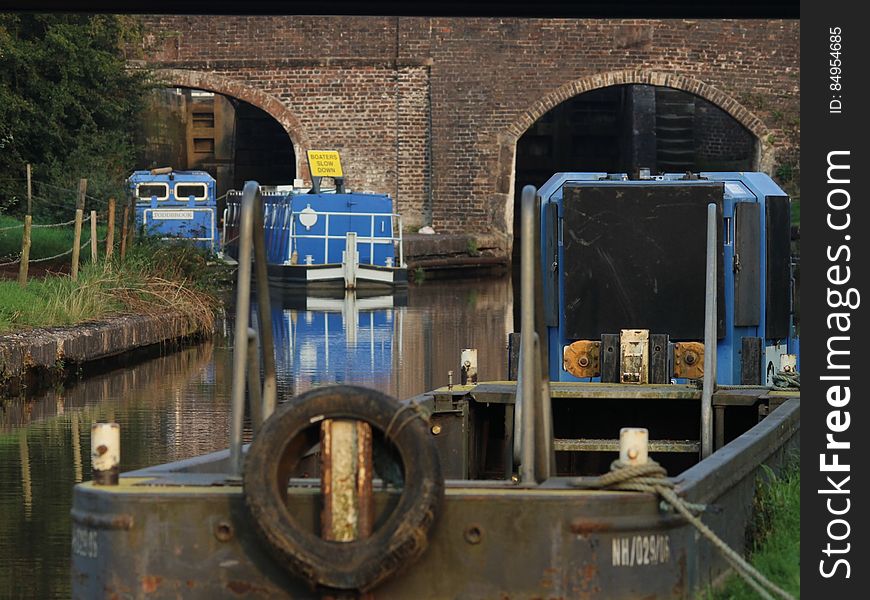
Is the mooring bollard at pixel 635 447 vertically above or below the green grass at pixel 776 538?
above

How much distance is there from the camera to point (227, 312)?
25.0 meters

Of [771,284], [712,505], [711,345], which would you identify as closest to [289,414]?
[712,505]

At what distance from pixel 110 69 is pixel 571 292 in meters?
20.3

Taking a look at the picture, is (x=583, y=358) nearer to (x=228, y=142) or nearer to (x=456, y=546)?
(x=456, y=546)

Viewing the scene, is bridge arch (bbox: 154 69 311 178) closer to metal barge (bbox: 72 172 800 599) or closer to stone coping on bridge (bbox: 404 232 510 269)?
stone coping on bridge (bbox: 404 232 510 269)

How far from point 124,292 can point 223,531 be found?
1357 centimetres

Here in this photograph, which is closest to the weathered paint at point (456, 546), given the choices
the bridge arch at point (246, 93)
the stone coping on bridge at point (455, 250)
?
the stone coping on bridge at point (455, 250)

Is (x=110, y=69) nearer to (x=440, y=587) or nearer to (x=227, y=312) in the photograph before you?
(x=227, y=312)

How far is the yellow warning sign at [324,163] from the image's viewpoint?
1486 inches

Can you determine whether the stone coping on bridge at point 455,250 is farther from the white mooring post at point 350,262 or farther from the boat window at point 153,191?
the boat window at point 153,191

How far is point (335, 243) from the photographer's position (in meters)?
33.8

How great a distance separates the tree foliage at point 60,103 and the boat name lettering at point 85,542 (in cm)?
2155

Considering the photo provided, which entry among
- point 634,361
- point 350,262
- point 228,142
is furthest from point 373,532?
point 228,142

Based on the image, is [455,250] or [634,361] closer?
[634,361]
